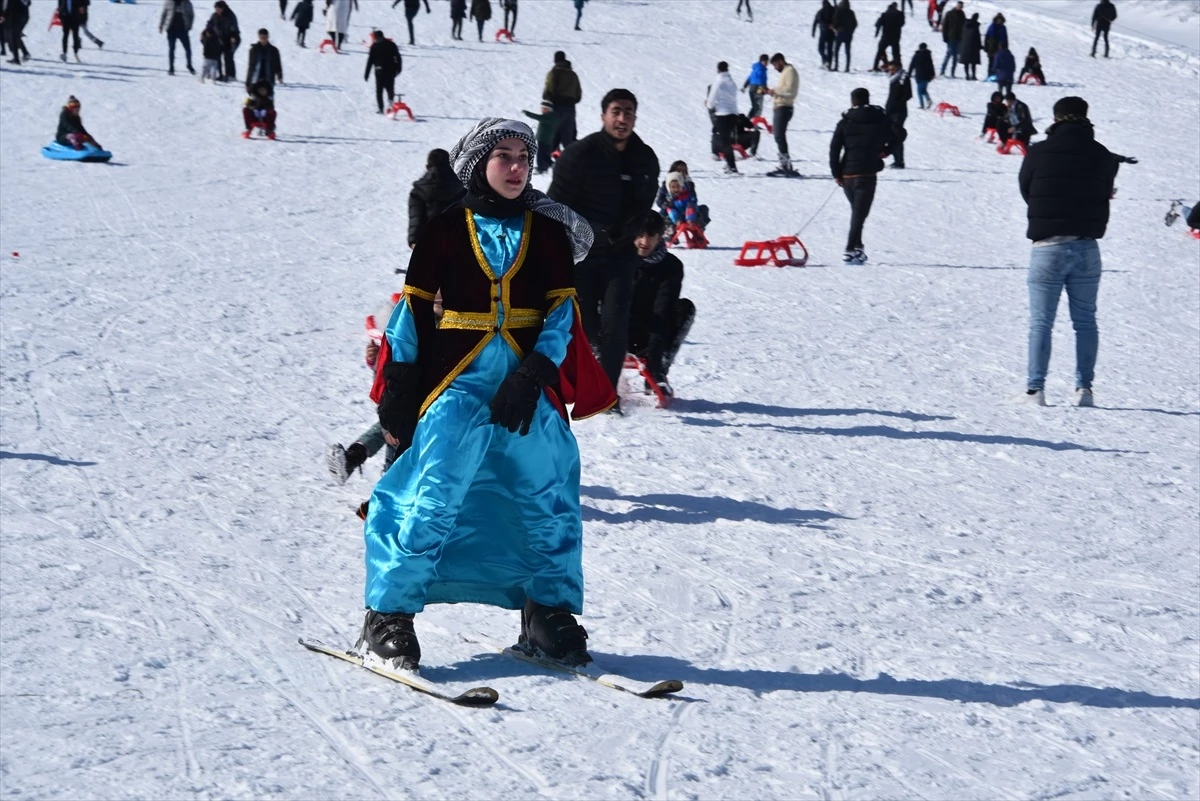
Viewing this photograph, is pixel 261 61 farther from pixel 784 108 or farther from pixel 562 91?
pixel 784 108

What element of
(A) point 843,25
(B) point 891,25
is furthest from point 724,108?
(B) point 891,25

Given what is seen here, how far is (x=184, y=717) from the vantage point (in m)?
4.07

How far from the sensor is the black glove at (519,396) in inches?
165

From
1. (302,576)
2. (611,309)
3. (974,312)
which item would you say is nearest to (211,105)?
(974,312)

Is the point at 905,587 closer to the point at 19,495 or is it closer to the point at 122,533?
the point at 122,533

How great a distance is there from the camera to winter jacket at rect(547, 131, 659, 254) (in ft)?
24.7

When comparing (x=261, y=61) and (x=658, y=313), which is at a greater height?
(x=261, y=61)

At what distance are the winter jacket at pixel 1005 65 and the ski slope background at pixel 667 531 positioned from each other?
10362 millimetres

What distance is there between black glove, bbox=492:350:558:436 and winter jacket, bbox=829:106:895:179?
386 inches

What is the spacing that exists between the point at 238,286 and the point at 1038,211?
6.70 m

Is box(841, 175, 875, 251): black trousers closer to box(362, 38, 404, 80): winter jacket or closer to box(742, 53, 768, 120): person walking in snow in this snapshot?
box(742, 53, 768, 120): person walking in snow

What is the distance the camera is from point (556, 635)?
4520 mm

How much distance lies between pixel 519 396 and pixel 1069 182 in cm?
571

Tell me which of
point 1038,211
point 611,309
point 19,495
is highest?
point 1038,211
